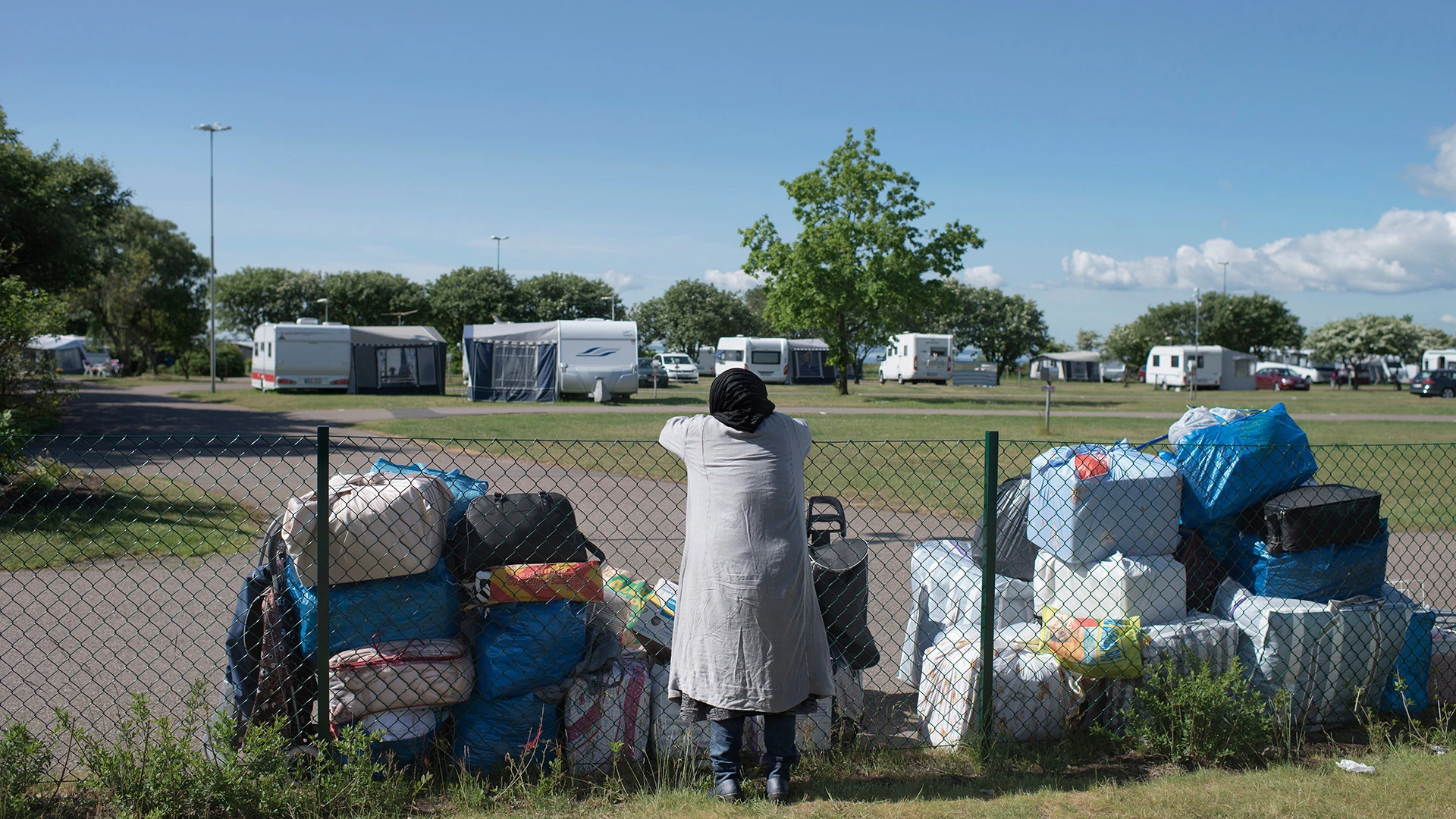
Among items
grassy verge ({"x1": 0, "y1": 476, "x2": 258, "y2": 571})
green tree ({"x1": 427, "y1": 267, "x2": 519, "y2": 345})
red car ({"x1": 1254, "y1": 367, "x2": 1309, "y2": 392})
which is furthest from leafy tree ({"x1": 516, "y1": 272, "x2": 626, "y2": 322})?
grassy verge ({"x1": 0, "y1": 476, "x2": 258, "y2": 571})

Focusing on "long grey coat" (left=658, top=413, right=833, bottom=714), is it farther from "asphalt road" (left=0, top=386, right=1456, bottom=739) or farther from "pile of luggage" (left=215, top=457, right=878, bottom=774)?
"asphalt road" (left=0, top=386, right=1456, bottom=739)

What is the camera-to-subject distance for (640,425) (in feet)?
68.1

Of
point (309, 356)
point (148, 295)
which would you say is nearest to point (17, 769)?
point (309, 356)

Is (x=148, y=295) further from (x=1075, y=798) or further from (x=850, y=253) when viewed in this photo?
(x=1075, y=798)

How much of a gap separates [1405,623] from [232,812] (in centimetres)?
477

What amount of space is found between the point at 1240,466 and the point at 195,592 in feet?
20.3

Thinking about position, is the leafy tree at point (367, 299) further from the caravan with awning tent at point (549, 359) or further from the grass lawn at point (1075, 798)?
the grass lawn at point (1075, 798)

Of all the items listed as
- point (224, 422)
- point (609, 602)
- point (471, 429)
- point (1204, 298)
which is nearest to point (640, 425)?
point (471, 429)

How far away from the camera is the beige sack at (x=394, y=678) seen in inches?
137

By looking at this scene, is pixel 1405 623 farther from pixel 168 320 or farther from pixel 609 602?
pixel 168 320

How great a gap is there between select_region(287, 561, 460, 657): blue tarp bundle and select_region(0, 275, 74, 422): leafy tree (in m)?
10.7

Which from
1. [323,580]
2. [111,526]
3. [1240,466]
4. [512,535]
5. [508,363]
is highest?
[508,363]

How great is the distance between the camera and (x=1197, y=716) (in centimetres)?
389

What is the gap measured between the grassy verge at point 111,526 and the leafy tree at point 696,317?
62.3 meters
